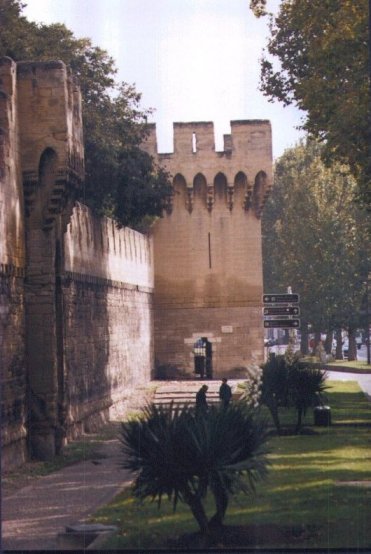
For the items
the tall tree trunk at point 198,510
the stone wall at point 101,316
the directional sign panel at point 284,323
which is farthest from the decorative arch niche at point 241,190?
the tall tree trunk at point 198,510

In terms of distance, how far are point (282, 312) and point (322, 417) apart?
8.26 feet

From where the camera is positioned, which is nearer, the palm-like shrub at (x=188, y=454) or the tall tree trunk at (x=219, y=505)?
the palm-like shrub at (x=188, y=454)

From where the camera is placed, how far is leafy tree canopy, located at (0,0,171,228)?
34.6 meters

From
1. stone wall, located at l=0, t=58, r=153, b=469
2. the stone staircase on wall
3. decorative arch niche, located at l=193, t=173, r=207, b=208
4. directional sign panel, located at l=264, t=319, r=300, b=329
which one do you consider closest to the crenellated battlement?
decorative arch niche, located at l=193, t=173, r=207, b=208

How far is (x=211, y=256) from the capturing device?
4959 cm

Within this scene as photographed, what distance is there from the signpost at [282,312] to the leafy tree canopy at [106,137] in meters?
7.93

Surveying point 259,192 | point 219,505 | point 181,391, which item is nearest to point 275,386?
point 219,505

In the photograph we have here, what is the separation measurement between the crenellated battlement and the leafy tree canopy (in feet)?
39.1

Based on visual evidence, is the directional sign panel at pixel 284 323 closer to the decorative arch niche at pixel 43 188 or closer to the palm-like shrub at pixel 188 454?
the decorative arch niche at pixel 43 188

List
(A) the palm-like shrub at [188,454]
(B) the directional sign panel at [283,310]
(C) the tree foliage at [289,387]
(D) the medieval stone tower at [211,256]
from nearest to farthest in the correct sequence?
(A) the palm-like shrub at [188,454], (C) the tree foliage at [289,387], (B) the directional sign panel at [283,310], (D) the medieval stone tower at [211,256]

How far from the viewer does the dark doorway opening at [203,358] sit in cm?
4944

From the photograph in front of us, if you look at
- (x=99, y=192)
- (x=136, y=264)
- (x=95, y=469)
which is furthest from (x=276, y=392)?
(x=136, y=264)

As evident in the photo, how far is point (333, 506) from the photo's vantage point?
14789 mm

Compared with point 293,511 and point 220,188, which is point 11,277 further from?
point 220,188
